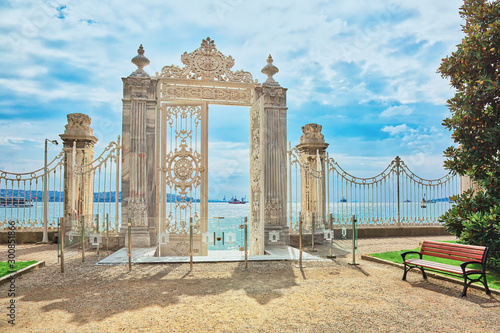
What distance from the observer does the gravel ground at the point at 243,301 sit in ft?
12.6

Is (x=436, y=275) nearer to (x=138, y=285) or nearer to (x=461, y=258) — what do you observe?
(x=461, y=258)

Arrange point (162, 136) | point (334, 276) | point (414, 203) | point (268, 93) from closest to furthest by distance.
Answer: point (334, 276) < point (162, 136) < point (268, 93) < point (414, 203)

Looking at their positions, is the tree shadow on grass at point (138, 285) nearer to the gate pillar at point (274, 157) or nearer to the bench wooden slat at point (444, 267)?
the bench wooden slat at point (444, 267)

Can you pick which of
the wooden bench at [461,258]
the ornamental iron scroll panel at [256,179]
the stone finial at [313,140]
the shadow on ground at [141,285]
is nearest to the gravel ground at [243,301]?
the shadow on ground at [141,285]

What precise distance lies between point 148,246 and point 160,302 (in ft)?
15.4

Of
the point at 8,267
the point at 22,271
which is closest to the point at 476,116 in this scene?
the point at 22,271

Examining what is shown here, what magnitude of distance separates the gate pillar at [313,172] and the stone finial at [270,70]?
7.63 ft

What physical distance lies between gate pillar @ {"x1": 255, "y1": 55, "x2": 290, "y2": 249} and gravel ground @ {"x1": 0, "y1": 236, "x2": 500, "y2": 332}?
8.87 feet

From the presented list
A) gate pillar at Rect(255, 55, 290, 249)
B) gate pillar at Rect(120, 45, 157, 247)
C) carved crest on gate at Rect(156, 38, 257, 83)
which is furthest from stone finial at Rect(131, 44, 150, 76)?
gate pillar at Rect(255, 55, 290, 249)

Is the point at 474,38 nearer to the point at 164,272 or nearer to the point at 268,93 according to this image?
the point at 268,93

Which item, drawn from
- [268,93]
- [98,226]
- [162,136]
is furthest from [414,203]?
[98,226]

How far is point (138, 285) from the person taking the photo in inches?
218

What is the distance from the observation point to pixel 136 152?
927 cm

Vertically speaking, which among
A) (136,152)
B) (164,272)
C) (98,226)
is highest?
(136,152)
